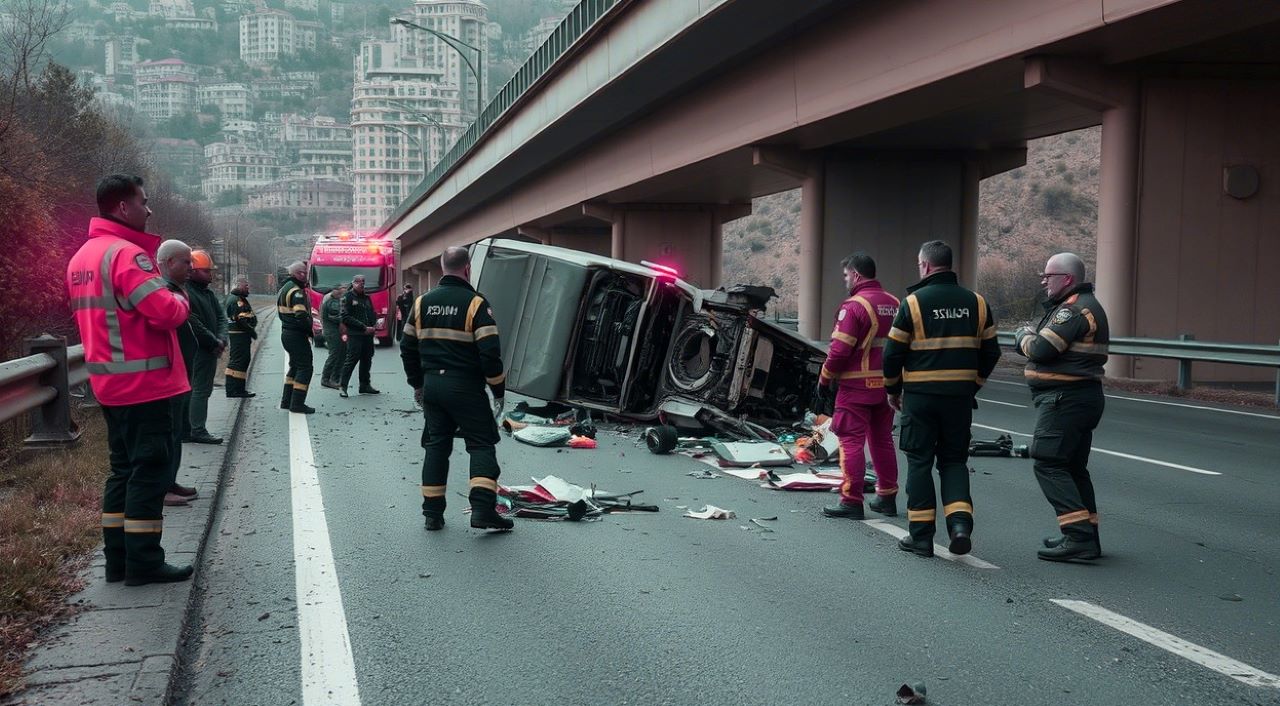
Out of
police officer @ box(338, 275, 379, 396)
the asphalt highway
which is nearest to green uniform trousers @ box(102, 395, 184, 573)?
the asphalt highway

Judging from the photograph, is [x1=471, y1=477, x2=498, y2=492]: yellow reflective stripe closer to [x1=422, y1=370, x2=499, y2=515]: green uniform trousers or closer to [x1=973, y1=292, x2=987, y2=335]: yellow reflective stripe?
[x1=422, y1=370, x2=499, y2=515]: green uniform trousers

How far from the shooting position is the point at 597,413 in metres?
13.2

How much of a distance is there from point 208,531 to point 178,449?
37.4 inches

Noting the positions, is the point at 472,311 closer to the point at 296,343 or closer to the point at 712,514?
the point at 712,514

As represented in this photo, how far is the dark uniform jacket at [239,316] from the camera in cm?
1421

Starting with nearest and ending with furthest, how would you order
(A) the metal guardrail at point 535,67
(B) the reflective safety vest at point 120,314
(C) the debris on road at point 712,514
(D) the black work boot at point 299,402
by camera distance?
(B) the reflective safety vest at point 120,314 → (C) the debris on road at point 712,514 → (D) the black work boot at point 299,402 → (A) the metal guardrail at point 535,67

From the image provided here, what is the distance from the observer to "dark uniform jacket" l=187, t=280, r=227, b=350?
1069 centimetres

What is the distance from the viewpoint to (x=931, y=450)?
270 inches

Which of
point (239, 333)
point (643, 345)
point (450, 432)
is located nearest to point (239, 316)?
point (239, 333)

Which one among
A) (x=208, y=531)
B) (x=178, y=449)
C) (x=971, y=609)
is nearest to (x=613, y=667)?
(x=971, y=609)

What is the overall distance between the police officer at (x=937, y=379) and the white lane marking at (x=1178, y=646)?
1.15 m

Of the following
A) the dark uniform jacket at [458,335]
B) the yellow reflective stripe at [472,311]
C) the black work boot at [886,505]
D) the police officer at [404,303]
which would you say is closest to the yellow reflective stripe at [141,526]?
the dark uniform jacket at [458,335]

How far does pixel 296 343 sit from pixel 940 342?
9.99m

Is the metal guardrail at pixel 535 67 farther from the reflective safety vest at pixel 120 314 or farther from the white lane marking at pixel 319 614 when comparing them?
the reflective safety vest at pixel 120 314
